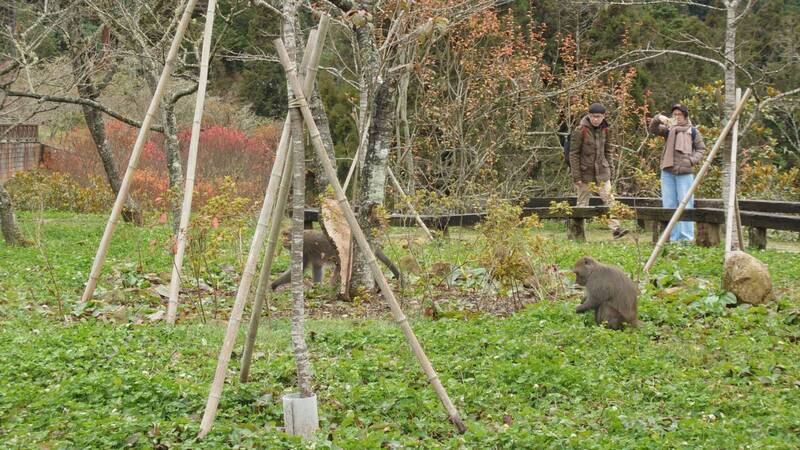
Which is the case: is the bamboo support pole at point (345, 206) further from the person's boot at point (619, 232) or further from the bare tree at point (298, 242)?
the person's boot at point (619, 232)

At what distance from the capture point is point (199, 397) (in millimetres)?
6047

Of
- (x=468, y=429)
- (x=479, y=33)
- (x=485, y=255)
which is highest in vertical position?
(x=479, y=33)

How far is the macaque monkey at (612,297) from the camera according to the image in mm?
8156

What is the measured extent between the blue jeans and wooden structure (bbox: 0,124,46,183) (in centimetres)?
1518

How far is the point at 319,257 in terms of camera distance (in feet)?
35.6

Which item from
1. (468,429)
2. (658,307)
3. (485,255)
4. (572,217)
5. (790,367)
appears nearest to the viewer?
(468,429)

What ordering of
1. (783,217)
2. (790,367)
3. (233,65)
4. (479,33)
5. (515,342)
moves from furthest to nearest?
(233,65)
(479,33)
(783,217)
(515,342)
(790,367)

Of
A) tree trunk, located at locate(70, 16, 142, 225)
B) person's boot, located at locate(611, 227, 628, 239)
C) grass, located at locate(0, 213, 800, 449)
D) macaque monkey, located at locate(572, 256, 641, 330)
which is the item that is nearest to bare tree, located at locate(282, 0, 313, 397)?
grass, located at locate(0, 213, 800, 449)

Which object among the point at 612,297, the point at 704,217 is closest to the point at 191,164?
the point at 612,297

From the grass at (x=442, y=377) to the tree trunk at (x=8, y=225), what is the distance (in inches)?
190

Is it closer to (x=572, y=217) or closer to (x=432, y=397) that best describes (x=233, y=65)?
(x=572, y=217)

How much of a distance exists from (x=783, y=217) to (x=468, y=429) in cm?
899

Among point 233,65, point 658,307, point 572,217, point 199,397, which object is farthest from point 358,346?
point 233,65

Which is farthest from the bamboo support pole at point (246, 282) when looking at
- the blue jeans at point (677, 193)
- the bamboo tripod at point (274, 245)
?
the blue jeans at point (677, 193)
